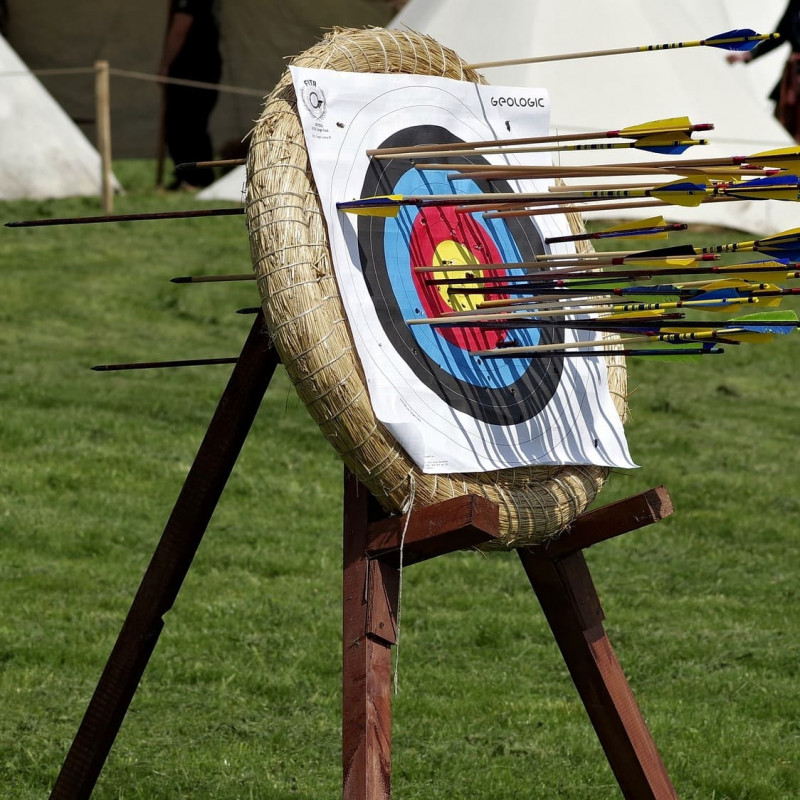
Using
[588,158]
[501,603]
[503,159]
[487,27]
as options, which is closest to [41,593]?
[501,603]

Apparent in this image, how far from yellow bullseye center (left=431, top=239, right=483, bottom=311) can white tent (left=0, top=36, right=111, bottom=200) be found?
27.6 feet

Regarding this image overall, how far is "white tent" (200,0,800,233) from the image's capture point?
1008 cm

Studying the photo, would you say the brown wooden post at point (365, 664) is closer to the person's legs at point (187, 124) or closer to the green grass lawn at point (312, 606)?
the green grass lawn at point (312, 606)

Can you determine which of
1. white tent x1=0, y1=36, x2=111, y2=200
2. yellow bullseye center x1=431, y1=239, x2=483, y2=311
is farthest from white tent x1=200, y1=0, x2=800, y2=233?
yellow bullseye center x1=431, y1=239, x2=483, y2=311

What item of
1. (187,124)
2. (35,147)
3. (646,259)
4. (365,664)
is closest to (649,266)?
(646,259)

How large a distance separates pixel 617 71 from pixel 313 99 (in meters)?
8.28

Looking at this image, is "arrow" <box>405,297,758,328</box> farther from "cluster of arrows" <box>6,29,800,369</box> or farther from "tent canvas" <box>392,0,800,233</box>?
"tent canvas" <box>392,0,800,233</box>

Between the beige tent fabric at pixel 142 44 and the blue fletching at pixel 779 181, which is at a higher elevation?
the blue fletching at pixel 779 181

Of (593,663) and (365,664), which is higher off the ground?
(365,664)

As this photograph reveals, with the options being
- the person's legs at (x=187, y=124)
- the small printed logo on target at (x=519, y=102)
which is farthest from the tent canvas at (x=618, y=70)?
the small printed logo on target at (x=519, y=102)

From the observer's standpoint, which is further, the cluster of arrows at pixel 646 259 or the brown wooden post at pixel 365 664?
the cluster of arrows at pixel 646 259

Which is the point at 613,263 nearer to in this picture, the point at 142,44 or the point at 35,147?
the point at 35,147

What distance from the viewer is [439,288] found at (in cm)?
259

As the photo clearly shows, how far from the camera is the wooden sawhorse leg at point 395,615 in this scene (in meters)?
2.12
